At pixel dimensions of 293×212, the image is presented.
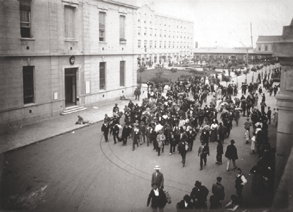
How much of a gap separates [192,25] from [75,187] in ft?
301

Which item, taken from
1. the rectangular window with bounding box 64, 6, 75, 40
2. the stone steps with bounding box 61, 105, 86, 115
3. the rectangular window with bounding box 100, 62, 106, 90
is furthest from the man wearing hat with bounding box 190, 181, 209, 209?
the rectangular window with bounding box 100, 62, 106, 90

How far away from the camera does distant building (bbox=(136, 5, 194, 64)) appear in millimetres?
69981

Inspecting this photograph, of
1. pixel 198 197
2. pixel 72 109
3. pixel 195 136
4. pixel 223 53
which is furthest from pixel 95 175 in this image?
pixel 223 53

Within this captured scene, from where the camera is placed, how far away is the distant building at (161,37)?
230 ft

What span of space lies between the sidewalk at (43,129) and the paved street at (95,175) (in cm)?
78

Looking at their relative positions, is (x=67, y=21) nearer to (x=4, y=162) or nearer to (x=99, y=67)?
(x=99, y=67)

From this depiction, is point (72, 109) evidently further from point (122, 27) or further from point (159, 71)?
point (159, 71)

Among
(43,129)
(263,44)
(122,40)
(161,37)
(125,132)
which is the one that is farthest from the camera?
(263,44)

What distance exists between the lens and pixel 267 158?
452 inches

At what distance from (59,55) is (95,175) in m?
12.9

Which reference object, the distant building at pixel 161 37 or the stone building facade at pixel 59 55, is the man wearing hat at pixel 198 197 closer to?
the stone building facade at pixel 59 55

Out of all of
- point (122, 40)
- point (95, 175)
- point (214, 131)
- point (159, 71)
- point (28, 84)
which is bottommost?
point (95, 175)

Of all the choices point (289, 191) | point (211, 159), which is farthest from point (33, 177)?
point (289, 191)

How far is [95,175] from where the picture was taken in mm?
12391
